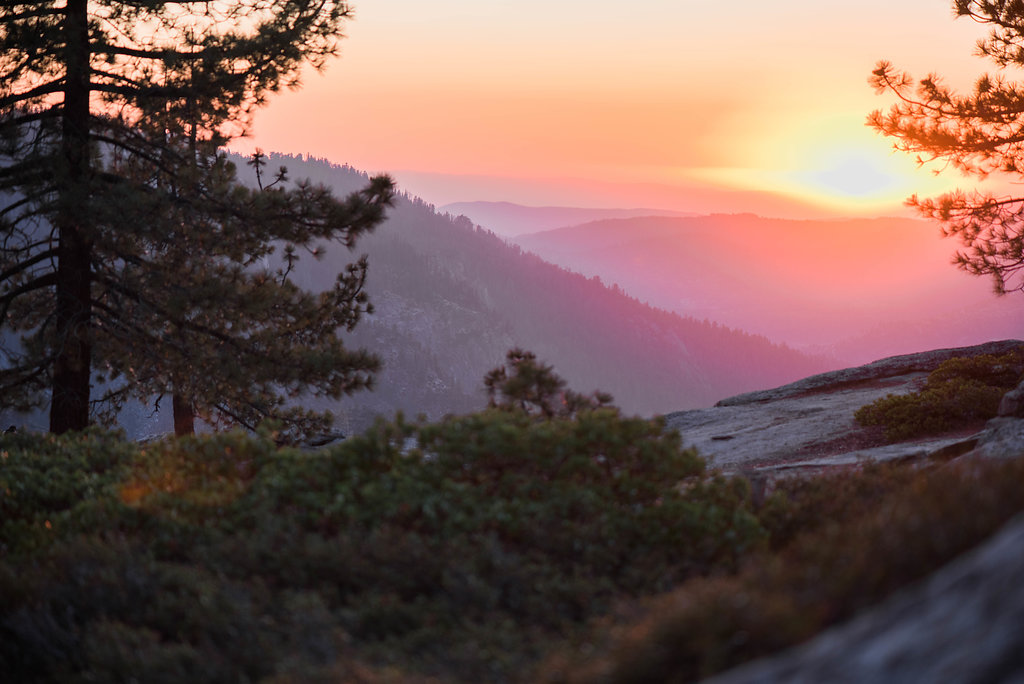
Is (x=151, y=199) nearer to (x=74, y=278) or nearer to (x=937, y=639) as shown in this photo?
(x=74, y=278)

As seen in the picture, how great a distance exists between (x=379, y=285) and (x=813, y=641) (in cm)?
15195

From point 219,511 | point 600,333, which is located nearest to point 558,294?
point 600,333

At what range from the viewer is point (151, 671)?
3893 mm

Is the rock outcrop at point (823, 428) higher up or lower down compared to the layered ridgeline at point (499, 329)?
lower down

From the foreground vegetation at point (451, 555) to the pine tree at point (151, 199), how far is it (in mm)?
5415

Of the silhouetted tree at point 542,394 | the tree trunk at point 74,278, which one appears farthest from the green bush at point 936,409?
the tree trunk at point 74,278

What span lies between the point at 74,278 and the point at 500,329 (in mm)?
143491

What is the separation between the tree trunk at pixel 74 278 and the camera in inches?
456

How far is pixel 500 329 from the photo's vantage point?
156m

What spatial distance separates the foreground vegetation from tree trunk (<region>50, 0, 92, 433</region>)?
18.1 feet

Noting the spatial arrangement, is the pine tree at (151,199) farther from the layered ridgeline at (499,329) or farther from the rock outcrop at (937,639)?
the layered ridgeline at (499,329)

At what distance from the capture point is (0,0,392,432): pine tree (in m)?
11.5

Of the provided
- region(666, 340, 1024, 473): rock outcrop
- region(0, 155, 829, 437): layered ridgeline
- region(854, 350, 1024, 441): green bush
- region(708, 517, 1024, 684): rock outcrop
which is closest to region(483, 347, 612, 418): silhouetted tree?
region(666, 340, 1024, 473): rock outcrop

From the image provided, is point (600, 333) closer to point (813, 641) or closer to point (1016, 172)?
point (1016, 172)
